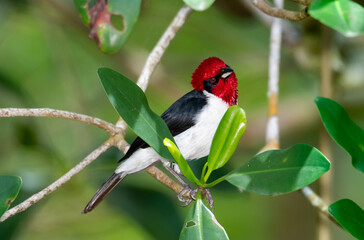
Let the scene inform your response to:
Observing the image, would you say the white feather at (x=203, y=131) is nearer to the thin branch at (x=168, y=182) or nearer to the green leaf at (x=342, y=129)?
the thin branch at (x=168, y=182)

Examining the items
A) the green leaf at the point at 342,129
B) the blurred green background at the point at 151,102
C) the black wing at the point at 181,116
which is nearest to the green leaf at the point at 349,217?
the green leaf at the point at 342,129

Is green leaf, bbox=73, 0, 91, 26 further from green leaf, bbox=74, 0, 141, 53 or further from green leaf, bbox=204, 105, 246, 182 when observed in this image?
green leaf, bbox=204, 105, 246, 182

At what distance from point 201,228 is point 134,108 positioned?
1.14 ft

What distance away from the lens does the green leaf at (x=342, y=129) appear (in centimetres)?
154

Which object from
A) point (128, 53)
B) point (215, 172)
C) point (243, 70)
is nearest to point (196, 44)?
point (243, 70)

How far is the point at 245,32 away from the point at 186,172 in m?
2.56

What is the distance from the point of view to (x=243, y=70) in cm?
480

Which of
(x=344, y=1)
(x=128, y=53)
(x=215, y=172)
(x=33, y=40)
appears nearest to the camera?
(x=344, y=1)

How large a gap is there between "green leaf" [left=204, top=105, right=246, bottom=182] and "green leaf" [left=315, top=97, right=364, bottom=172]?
229 mm

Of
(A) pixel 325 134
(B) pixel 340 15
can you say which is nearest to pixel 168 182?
(B) pixel 340 15

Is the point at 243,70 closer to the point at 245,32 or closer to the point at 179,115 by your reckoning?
the point at 245,32

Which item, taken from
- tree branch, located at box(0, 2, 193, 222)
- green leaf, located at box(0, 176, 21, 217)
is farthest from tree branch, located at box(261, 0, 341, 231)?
green leaf, located at box(0, 176, 21, 217)

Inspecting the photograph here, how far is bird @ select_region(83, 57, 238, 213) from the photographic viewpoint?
6.61ft

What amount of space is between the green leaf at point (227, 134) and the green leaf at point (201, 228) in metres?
0.13
